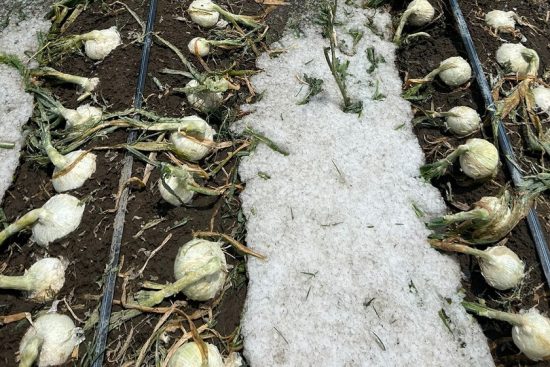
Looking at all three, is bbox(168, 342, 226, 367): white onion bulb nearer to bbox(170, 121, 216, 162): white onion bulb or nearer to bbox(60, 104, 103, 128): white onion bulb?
bbox(170, 121, 216, 162): white onion bulb

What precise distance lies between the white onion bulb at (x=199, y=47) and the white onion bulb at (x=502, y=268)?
211cm

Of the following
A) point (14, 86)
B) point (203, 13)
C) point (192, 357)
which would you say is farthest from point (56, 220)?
point (203, 13)

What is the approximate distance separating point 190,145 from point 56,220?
0.80 m

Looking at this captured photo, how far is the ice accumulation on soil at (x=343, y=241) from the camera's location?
2137 mm

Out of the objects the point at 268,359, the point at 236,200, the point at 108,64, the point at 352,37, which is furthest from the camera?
the point at 352,37

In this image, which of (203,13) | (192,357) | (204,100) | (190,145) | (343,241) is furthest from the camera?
(203,13)

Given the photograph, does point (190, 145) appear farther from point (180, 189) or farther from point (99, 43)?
point (99, 43)

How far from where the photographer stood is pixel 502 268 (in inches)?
86.1

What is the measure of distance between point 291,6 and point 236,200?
176 cm

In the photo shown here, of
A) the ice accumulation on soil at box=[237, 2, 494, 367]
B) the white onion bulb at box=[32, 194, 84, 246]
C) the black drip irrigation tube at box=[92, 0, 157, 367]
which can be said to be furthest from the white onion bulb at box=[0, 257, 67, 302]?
the ice accumulation on soil at box=[237, 2, 494, 367]

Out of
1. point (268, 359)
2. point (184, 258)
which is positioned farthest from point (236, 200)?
point (268, 359)

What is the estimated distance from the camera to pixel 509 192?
243cm

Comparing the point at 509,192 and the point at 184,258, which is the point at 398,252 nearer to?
the point at 509,192

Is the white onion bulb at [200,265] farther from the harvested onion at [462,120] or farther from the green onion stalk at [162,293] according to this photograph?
the harvested onion at [462,120]
